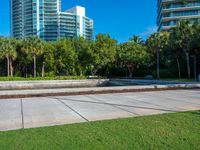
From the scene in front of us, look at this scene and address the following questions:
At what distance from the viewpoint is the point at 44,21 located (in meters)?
101

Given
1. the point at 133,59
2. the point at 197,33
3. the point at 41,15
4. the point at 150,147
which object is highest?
the point at 41,15

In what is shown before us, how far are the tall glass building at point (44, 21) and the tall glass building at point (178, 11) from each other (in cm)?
3656

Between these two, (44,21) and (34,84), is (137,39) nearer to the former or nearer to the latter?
(34,84)

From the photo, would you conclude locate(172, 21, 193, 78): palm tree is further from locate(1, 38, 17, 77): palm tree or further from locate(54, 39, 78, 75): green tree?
locate(1, 38, 17, 77): palm tree

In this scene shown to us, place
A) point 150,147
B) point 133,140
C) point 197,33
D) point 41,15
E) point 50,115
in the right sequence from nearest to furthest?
point 150,147, point 133,140, point 50,115, point 197,33, point 41,15

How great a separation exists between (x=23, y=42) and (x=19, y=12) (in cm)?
6283

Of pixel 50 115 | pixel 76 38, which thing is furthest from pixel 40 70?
pixel 50 115

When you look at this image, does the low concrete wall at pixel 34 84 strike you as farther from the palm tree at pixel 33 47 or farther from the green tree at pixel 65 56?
the palm tree at pixel 33 47

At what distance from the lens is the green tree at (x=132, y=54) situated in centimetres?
4431

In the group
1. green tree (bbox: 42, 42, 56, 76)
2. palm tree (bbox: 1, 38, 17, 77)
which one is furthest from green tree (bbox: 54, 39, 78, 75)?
palm tree (bbox: 1, 38, 17, 77)

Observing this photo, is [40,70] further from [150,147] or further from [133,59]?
[150,147]

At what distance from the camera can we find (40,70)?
50688 mm

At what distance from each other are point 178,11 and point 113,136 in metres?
75.1

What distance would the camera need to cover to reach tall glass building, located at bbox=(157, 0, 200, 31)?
237ft
